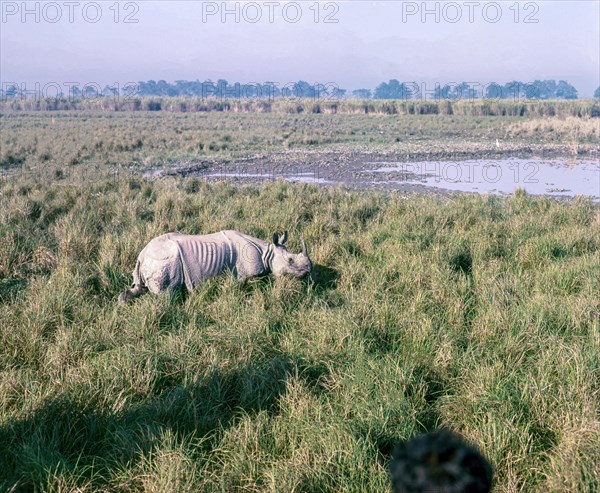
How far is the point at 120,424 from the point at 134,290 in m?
2.38

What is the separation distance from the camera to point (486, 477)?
2.23 ft

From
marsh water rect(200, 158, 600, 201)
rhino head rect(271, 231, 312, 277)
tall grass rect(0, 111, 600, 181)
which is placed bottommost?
rhino head rect(271, 231, 312, 277)

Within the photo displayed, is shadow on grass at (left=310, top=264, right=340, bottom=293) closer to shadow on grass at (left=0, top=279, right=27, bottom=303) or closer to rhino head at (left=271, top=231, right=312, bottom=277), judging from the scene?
rhino head at (left=271, top=231, right=312, bottom=277)

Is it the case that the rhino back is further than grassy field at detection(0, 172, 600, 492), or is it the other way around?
the rhino back

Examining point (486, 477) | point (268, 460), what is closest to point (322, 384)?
point (268, 460)

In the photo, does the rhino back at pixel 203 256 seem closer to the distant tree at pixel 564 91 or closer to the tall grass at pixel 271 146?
the tall grass at pixel 271 146

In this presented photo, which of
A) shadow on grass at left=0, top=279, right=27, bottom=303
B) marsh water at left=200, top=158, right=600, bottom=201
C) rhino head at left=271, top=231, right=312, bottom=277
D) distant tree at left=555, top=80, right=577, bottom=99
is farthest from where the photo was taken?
distant tree at left=555, top=80, right=577, bottom=99

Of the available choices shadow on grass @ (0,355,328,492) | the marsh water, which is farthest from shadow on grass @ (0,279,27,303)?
the marsh water

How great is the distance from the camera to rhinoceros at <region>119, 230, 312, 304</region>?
5477mm

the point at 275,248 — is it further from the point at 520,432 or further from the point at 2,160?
the point at 2,160

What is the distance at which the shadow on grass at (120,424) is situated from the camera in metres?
2.85

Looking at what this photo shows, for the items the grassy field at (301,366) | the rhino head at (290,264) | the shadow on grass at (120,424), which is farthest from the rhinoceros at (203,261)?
the shadow on grass at (120,424)

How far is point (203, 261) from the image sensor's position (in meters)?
5.64

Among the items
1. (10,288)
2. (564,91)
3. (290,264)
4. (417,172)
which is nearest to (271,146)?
(417,172)
